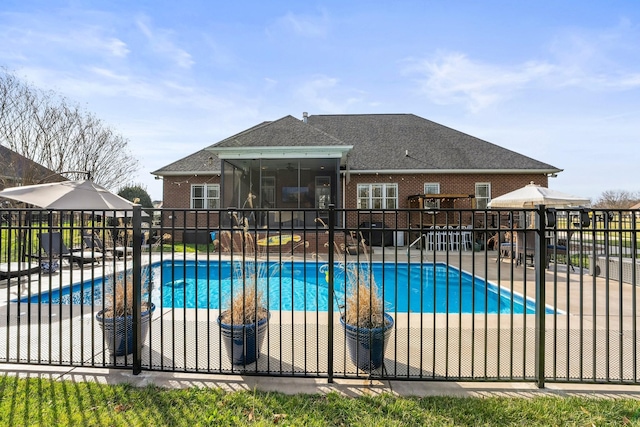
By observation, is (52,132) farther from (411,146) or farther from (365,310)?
(365,310)

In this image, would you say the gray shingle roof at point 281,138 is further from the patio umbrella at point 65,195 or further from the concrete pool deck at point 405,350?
the concrete pool deck at point 405,350

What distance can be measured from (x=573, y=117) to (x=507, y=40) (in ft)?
19.3

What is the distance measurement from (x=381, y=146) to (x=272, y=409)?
1655 cm

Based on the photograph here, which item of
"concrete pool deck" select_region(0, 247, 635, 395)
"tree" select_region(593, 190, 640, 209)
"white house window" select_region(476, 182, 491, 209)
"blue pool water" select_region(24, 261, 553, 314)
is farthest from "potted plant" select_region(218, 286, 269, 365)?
"tree" select_region(593, 190, 640, 209)

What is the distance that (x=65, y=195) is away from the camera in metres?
5.07

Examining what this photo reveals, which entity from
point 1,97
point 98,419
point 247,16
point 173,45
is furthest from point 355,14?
point 1,97

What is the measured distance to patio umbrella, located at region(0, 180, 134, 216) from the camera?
465 centimetres

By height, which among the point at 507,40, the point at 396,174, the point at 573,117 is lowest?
the point at 396,174

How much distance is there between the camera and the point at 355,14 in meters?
7.33

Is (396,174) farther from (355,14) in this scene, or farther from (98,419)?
(98,419)

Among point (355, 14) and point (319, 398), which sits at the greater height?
point (355, 14)

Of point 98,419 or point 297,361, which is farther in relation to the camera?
point 297,361

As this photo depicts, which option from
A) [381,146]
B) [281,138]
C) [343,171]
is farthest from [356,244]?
[381,146]

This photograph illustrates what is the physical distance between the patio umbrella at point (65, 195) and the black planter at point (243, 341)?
267 cm
